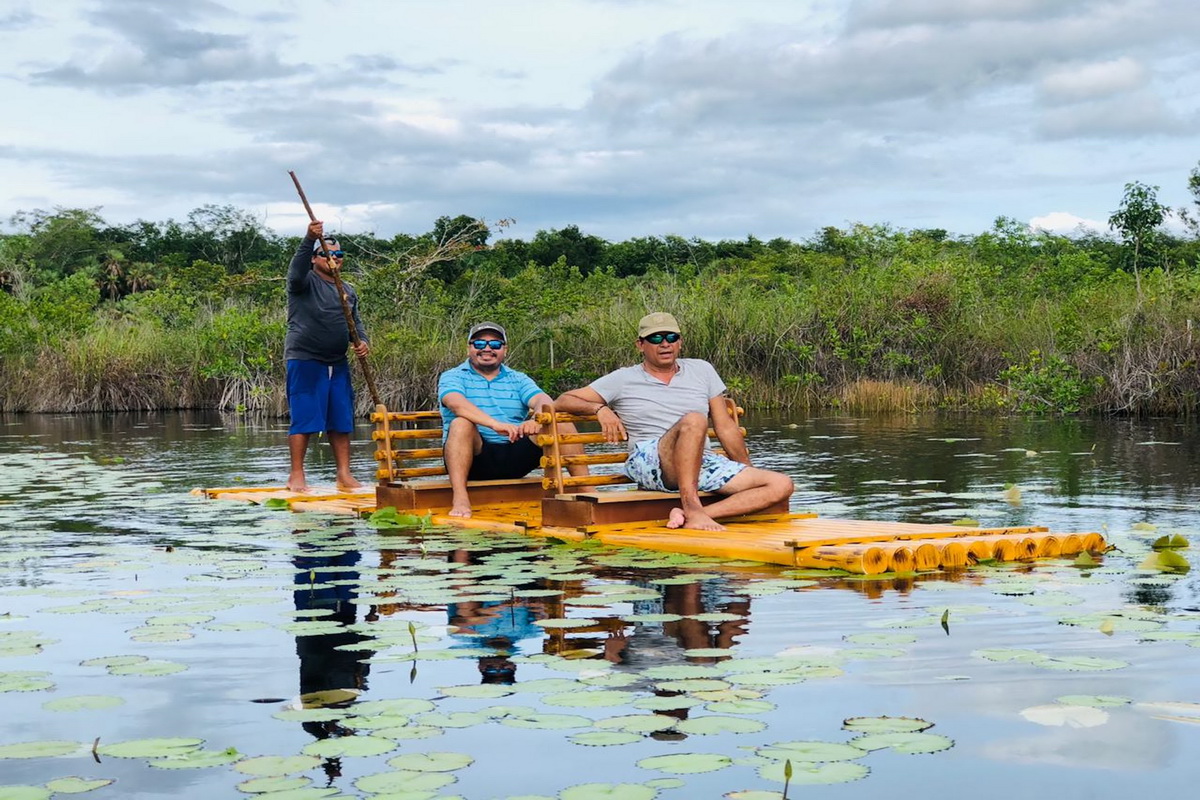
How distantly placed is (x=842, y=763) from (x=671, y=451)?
487 centimetres

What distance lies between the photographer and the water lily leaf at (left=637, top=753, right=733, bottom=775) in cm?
385

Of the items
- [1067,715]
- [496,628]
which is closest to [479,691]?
[496,628]

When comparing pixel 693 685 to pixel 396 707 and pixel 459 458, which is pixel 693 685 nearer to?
pixel 396 707

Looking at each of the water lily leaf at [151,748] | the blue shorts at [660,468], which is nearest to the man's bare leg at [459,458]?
the blue shorts at [660,468]

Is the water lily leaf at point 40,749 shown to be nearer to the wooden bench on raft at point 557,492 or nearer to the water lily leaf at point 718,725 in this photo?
the water lily leaf at point 718,725

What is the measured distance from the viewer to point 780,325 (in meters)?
26.1

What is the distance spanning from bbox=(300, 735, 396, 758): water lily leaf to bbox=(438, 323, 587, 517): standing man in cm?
529

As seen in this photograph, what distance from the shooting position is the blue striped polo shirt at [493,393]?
384 inches

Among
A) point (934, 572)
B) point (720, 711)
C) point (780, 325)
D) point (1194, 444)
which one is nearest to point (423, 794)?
point (720, 711)

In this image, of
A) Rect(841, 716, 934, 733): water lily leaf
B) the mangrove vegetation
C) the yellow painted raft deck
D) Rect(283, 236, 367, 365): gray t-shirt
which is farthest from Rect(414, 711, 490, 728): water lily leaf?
the mangrove vegetation

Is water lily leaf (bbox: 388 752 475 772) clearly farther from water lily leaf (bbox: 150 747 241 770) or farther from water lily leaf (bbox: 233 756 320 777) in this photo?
water lily leaf (bbox: 150 747 241 770)

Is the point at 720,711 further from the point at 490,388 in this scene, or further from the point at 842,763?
the point at 490,388

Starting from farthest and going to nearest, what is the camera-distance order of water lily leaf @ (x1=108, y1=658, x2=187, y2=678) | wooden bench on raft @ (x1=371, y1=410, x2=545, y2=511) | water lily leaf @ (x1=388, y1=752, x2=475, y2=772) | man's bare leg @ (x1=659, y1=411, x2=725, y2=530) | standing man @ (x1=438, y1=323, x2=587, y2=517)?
wooden bench on raft @ (x1=371, y1=410, x2=545, y2=511), standing man @ (x1=438, y1=323, x2=587, y2=517), man's bare leg @ (x1=659, y1=411, x2=725, y2=530), water lily leaf @ (x1=108, y1=658, x2=187, y2=678), water lily leaf @ (x1=388, y1=752, x2=475, y2=772)

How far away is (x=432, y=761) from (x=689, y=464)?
4.65m
